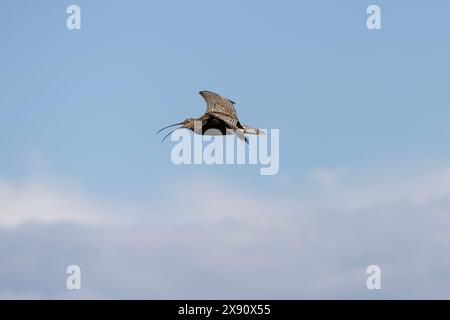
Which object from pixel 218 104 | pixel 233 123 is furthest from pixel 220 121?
pixel 218 104

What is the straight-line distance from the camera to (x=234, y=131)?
6450 cm

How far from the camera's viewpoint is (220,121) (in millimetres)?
64938

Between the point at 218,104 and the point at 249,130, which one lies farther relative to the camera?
the point at 218,104

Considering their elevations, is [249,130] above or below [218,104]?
below

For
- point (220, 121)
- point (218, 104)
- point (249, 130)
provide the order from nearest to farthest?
point (220, 121), point (249, 130), point (218, 104)

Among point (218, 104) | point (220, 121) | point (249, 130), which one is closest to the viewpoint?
point (220, 121)

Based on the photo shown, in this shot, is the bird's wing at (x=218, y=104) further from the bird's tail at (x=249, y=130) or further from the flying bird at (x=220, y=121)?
the bird's tail at (x=249, y=130)

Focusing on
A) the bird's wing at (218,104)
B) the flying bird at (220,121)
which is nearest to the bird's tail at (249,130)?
the flying bird at (220,121)

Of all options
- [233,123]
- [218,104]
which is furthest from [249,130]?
[218,104]

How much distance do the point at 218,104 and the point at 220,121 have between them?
2216 mm

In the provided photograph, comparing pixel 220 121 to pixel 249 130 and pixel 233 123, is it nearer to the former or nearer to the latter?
pixel 233 123
